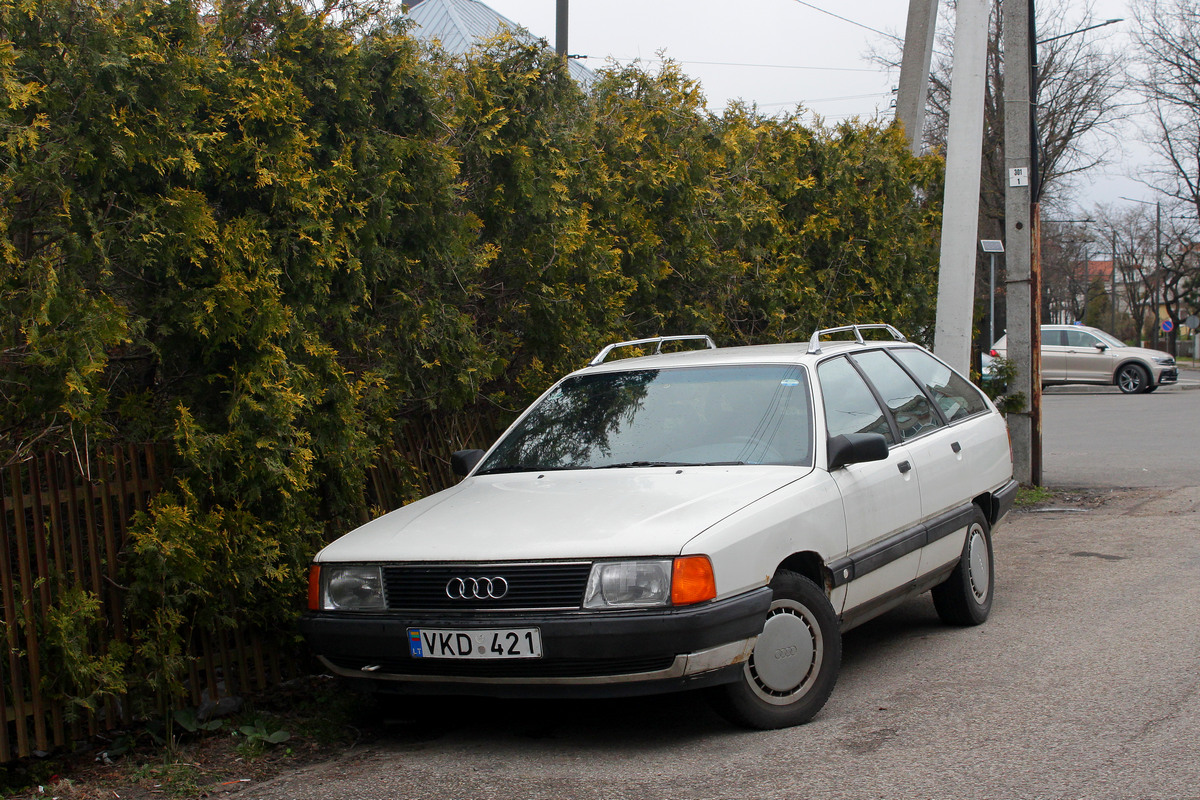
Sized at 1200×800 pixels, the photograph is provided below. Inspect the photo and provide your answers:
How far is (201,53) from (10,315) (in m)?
1.50

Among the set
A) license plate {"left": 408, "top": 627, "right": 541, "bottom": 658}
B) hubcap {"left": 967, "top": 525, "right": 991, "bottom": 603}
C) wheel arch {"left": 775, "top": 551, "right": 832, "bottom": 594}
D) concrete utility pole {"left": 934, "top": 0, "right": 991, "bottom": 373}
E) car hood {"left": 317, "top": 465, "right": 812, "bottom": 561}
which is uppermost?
concrete utility pole {"left": 934, "top": 0, "right": 991, "bottom": 373}

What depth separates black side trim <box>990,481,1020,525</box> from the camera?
695cm

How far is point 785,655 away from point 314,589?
187 centimetres

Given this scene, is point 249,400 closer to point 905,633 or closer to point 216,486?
point 216,486

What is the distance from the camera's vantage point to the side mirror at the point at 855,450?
203 inches

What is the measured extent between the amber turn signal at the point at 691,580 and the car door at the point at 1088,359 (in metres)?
28.6

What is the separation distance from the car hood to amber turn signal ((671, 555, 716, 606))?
0.06 metres

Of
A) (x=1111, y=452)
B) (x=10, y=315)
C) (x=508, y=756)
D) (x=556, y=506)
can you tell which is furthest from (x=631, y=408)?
(x=1111, y=452)

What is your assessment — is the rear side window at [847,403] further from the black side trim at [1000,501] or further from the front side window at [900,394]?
the black side trim at [1000,501]

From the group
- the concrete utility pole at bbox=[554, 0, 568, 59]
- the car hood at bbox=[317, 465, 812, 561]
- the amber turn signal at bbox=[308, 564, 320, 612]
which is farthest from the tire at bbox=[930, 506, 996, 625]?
the concrete utility pole at bbox=[554, 0, 568, 59]

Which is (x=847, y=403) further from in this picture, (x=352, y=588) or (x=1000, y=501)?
(x=352, y=588)

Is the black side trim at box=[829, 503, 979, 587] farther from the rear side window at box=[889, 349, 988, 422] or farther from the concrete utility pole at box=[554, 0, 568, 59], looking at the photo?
the concrete utility pole at box=[554, 0, 568, 59]

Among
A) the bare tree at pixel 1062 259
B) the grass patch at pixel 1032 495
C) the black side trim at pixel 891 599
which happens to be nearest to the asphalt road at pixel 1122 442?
the grass patch at pixel 1032 495

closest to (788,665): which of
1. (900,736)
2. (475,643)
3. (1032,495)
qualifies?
(900,736)
